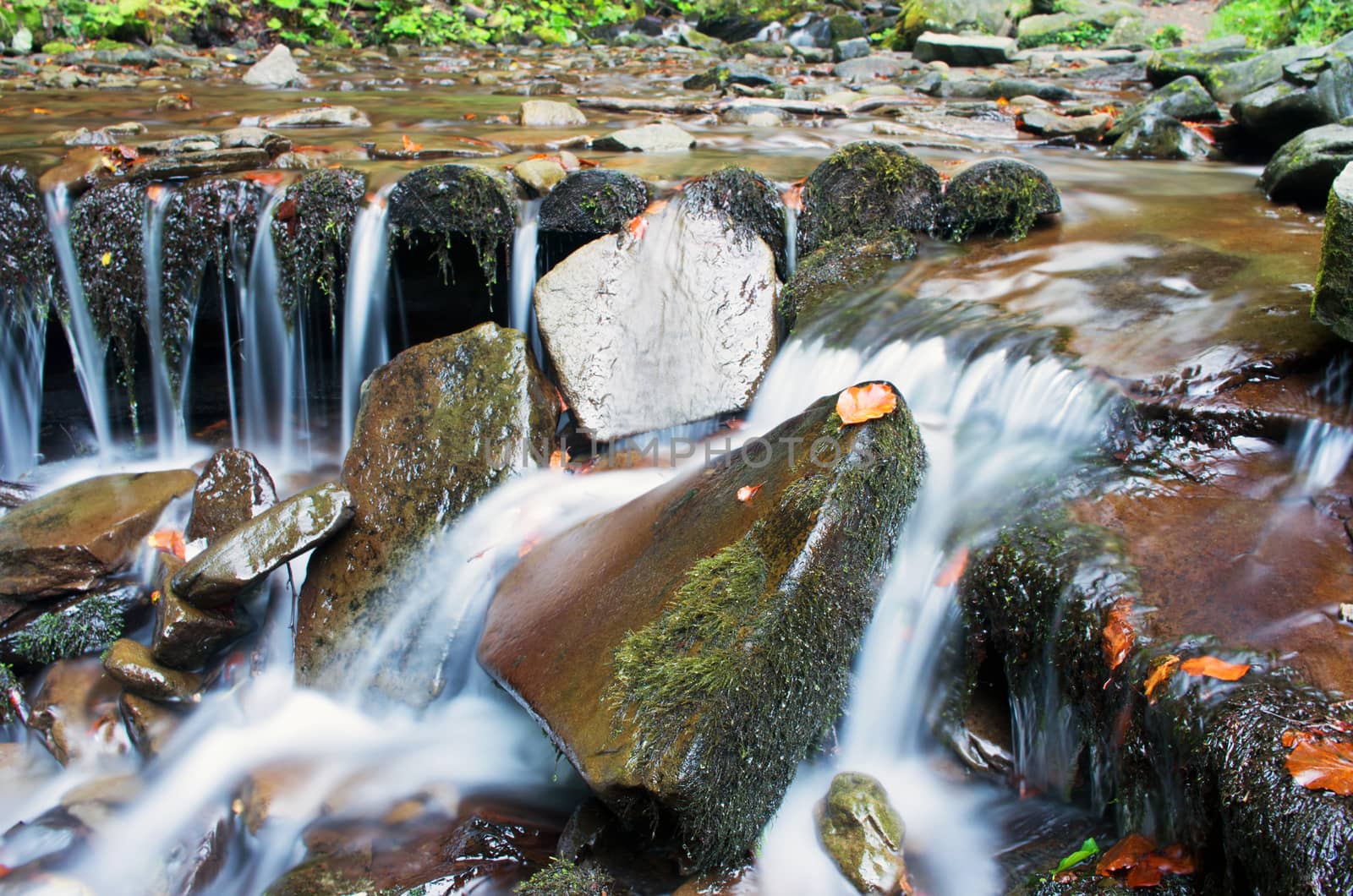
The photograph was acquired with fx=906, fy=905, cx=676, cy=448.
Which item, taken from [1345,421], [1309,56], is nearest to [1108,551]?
[1345,421]

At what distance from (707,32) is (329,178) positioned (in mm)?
15763

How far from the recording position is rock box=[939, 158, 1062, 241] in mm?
6066

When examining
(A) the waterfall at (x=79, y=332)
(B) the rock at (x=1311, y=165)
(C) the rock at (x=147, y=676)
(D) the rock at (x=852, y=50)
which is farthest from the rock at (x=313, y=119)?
(D) the rock at (x=852, y=50)

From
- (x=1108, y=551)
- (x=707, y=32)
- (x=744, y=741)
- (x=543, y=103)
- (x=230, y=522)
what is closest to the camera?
(x=744, y=741)

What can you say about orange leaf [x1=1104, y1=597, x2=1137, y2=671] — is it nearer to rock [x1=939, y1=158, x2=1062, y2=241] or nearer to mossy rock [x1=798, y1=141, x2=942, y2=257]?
mossy rock [x1=798, y1=141, x2=942, y2=257]

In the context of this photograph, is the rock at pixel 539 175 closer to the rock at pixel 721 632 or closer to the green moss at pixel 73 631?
the rock at pixel 721 632

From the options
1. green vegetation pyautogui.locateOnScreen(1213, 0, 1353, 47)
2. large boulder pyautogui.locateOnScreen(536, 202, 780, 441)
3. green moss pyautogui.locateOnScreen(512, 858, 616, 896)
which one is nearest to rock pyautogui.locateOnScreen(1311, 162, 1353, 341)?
large boulder pyautogui.locateOnScreen(536, 202, 780, 441)

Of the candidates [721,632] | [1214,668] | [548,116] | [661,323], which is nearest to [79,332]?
[661,323]

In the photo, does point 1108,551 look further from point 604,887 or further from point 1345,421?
point 604,887

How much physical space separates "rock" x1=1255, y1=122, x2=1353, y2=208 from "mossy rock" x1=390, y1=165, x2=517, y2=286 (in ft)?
17.9

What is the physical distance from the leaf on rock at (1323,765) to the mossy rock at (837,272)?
362 centimetres

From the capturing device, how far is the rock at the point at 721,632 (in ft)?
9.31

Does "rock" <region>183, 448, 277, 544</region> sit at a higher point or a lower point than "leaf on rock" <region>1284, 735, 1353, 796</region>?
lower

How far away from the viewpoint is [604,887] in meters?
2.94
